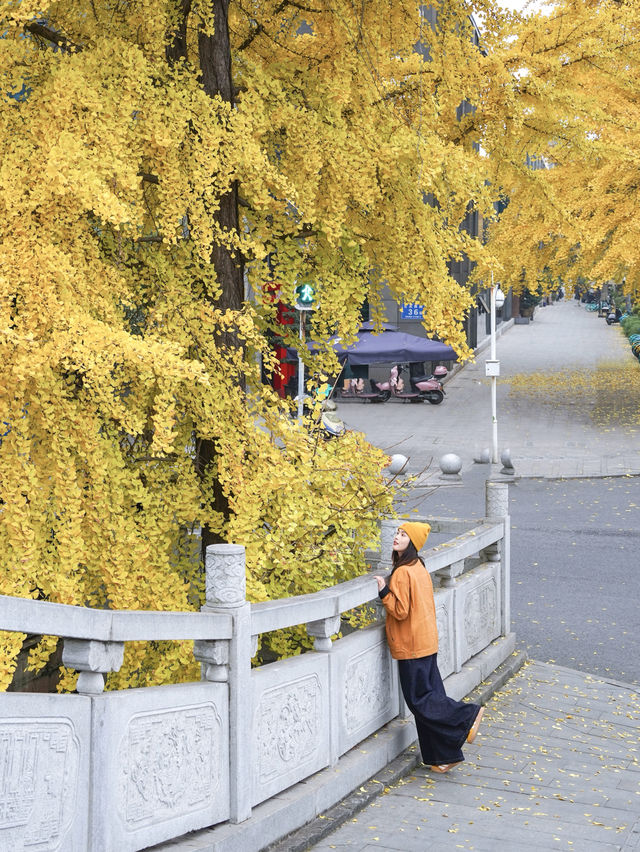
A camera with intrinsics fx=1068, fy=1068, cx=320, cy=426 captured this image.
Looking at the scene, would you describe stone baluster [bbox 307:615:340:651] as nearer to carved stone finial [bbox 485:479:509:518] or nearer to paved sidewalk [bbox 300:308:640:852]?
paved sidewalk [bbox 300:308:640:852]

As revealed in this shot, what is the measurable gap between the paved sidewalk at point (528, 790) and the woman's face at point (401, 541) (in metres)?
1.46

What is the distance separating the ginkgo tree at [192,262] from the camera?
19.2 ft

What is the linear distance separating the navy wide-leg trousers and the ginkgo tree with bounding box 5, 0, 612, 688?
0.86 m

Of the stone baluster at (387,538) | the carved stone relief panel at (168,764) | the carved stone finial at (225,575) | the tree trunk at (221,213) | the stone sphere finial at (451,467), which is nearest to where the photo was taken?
the carved stone relief panel at (168,764)

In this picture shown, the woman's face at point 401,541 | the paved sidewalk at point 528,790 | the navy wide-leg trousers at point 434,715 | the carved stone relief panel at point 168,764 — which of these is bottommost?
the paved sidewalk at point 528,790

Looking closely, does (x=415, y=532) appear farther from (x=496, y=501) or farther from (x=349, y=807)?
(x=496, y=501)

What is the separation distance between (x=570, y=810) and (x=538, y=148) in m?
6.68

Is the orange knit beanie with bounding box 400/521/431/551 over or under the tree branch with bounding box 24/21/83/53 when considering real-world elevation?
under

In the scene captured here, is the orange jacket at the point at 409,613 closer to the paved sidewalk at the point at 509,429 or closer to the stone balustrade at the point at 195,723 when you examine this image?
the stone balustrade at the point at 195,723

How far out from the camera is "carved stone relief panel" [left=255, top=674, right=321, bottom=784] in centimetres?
537

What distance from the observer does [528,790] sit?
21.4 feet

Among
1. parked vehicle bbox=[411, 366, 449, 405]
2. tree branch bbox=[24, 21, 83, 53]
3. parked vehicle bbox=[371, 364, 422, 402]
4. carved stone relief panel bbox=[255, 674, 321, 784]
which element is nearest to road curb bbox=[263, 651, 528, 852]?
carved stone relief panel bbox=[255, 674, 321, 784]

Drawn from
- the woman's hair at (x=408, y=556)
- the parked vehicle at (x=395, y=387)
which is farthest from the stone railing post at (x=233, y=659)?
the parked vehicle at (x=395, y=387)

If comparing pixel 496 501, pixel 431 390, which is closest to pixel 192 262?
pixel 496 501
